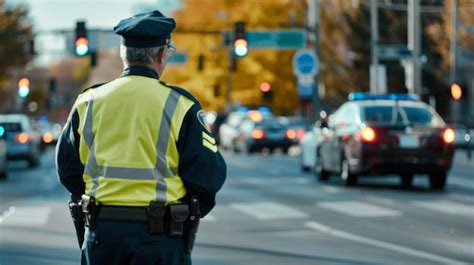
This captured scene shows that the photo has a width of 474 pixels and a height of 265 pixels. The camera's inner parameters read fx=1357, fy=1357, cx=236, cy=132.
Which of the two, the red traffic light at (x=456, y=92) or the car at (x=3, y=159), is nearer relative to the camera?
the car at (x=3, y=159)

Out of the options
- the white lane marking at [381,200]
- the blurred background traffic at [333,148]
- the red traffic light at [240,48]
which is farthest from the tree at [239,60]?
the white lane marking at [381,200]

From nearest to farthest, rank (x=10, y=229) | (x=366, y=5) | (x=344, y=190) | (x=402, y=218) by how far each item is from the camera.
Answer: (x=10, y=229) → (x=402, y=218) → (x=344, y=190) → (x=366, y=5)

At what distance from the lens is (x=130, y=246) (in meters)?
5.11

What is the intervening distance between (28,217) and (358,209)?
467cm

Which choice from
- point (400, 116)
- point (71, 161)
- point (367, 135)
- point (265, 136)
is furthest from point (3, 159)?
point (71, 161)

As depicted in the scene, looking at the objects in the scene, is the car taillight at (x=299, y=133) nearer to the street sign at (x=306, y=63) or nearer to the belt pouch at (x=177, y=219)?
the street sign at (x=306, y=63)

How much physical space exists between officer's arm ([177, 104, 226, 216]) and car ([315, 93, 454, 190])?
18043mm

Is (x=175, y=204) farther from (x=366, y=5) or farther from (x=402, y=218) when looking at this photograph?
(x=366, y=5)

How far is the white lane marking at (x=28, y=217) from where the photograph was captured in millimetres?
17078

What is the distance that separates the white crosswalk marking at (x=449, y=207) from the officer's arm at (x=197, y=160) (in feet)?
43.9

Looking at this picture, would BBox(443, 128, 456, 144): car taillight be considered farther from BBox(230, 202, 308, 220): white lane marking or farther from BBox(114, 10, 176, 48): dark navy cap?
BBox(114, 10, 176, 48): dark navy cap

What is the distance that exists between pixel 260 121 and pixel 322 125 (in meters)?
25.5

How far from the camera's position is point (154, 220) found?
16.8 feet

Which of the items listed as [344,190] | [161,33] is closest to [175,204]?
[161,33]
